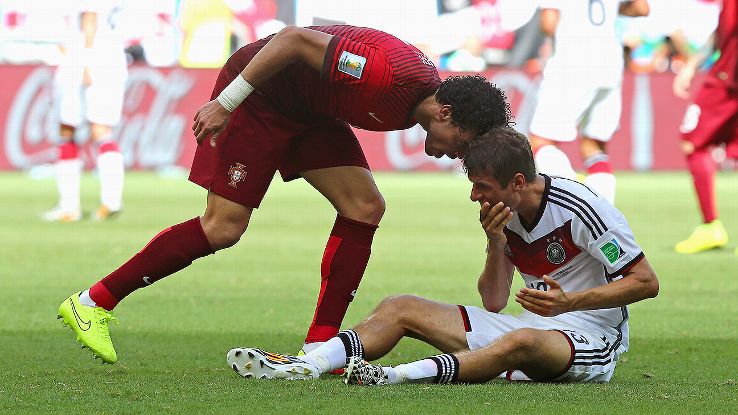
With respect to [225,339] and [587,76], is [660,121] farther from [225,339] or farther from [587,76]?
[225,339]

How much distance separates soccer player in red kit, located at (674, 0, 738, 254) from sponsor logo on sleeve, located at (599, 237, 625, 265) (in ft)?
21.0

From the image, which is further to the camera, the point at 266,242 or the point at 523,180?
the point at 266,242

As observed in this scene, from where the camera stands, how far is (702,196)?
11.2 metres

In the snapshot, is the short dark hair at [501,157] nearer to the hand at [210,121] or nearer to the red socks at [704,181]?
the hand at [210,121]

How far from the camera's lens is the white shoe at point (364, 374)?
4.88 meters

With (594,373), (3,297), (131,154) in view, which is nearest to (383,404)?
(594,373)

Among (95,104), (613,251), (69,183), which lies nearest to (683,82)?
(95,104)

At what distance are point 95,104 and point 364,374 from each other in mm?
9338

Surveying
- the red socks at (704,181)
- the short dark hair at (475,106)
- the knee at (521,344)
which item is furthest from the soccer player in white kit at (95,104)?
the knee at (521,344)

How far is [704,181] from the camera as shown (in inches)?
441

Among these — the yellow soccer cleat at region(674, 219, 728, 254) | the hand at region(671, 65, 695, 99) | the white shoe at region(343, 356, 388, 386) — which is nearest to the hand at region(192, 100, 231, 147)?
the white shoe at region(343, 356, 388, 386)

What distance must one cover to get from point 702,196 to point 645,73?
12327 mm

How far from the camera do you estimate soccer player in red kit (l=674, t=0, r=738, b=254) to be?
438 inches

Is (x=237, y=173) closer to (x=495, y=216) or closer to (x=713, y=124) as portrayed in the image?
(x=495, y=216)
